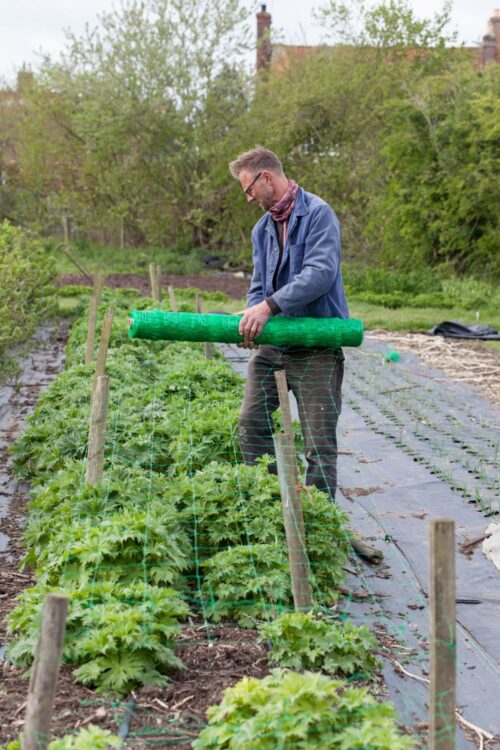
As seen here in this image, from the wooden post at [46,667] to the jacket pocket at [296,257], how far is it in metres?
3.04

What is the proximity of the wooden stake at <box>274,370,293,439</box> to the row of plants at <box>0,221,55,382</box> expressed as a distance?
16.2 ft

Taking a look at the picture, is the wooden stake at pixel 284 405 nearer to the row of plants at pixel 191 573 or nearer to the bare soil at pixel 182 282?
the row of plants at pixel 191 573

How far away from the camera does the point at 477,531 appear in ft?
19.6

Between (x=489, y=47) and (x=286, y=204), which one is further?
(x=489, y=47)

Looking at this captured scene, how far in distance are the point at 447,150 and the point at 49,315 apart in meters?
10.7

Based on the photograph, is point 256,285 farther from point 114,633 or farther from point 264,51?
point 264,51

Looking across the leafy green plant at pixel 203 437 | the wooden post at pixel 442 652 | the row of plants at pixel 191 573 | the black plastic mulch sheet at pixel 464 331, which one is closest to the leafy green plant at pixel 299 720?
the row of plants at pixel 191 573

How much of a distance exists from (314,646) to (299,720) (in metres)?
0.88

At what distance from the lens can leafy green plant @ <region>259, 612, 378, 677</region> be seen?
364 cm

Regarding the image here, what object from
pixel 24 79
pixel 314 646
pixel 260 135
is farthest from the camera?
pixel 24 79

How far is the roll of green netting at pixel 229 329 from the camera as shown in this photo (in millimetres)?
4918

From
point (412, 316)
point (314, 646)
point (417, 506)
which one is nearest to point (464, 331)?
point (412, 316)

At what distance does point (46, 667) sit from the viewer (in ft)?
8.12

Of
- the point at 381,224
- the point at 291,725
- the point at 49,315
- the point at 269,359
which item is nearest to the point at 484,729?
the point at 291,725
